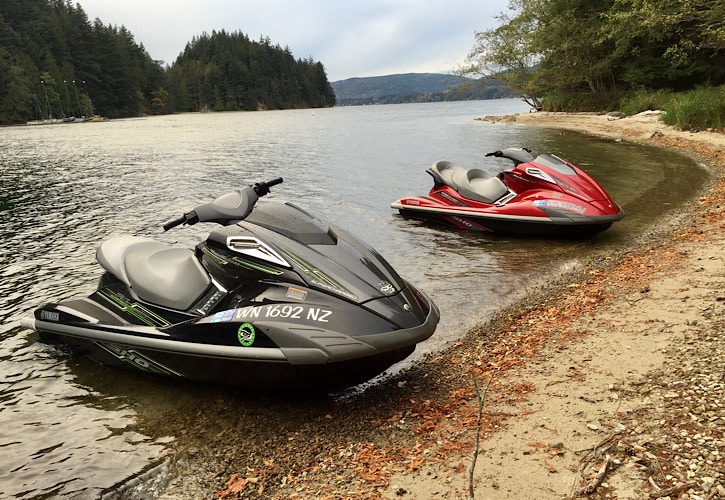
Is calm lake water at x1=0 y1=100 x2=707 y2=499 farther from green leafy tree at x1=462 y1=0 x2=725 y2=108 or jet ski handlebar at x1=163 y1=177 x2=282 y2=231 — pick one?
green leafy tree at x1=462 y1=0 x2=725 y2=108

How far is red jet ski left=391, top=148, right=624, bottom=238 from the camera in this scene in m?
7.76

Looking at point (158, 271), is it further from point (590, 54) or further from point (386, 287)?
point (590, 54)

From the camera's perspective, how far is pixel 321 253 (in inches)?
151

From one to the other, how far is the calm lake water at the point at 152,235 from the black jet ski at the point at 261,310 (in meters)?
0.48

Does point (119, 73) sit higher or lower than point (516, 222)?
higher

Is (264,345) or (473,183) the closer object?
(264,345)

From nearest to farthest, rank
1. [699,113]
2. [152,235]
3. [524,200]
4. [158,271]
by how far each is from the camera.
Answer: [158,271]
[524,200]
[152,235]
[699,113]

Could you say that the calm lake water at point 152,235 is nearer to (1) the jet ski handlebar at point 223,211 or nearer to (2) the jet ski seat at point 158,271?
(2) the jet ski seat at point 158,271

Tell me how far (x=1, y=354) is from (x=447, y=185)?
7134mm

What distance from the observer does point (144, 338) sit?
13.4 feet

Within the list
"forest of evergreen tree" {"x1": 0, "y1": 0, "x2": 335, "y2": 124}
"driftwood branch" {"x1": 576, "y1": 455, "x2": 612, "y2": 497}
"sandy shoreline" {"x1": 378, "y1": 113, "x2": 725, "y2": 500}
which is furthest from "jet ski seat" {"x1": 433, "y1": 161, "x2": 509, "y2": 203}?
"forest of evergreen tree" {"x1": 0, "y1": 0, "x2": 335, "y2": 124}

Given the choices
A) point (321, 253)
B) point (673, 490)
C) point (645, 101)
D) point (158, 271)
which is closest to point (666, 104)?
point (645, 101)

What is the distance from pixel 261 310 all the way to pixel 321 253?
0.59 m

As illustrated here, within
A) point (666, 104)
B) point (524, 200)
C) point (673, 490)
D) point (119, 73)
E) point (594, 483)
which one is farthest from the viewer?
point (119, 73)
